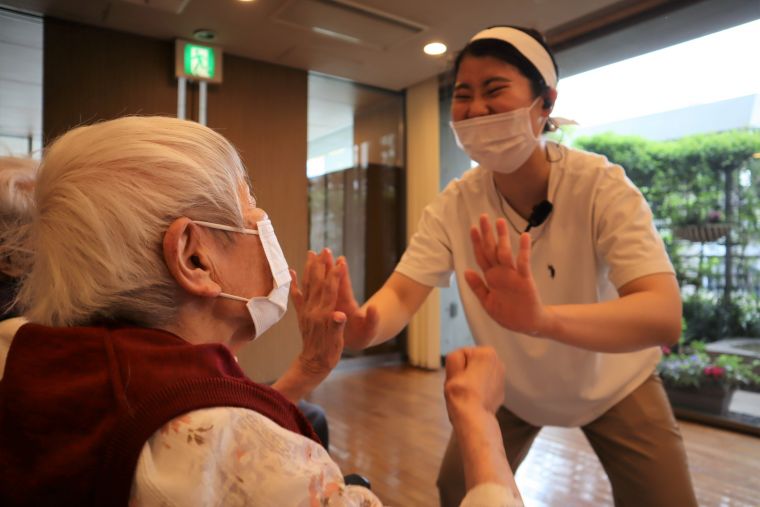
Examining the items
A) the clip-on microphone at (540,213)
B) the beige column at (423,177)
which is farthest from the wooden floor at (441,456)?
the clip-on microphone at (540,213)

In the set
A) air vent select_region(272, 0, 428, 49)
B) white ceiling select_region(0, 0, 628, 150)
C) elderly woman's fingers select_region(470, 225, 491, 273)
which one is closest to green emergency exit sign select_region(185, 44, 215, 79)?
white ceiling select_region(0, 0, 628, 150)

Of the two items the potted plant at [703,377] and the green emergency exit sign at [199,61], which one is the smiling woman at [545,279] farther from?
the green emergency exit sign at [199,61]

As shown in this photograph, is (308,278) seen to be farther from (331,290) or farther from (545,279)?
(545,279)

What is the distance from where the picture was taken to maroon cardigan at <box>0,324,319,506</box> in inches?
20.7

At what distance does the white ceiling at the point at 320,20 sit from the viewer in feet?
11.1

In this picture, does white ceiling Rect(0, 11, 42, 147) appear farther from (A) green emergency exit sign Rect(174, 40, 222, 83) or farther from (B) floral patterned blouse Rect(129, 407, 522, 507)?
(B) floral patterned blouse Rect(129, 407, 522, 507)

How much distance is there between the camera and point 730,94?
325cm

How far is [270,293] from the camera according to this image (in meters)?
0.83

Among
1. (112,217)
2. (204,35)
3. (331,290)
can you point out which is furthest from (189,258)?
(204,35)

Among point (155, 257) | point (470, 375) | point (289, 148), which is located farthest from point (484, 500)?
point (289, 148)

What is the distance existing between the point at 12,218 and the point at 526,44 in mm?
1332

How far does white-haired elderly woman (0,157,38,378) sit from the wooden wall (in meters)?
A: 2.60

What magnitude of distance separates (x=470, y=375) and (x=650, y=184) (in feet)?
11.6

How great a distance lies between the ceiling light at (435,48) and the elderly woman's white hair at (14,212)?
3410mm
